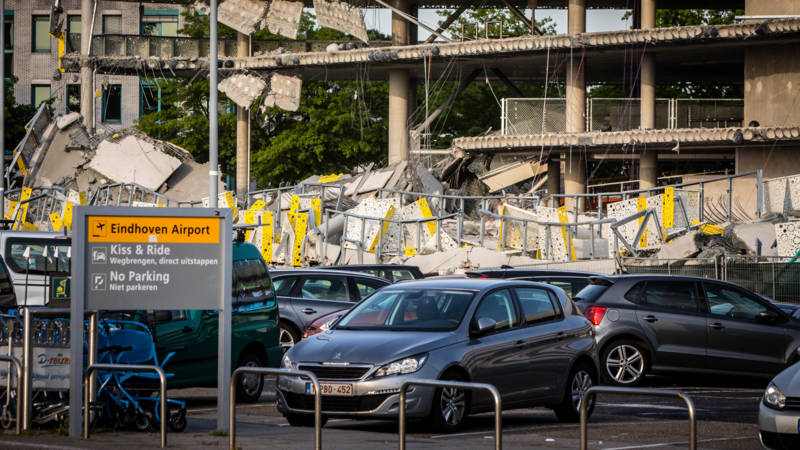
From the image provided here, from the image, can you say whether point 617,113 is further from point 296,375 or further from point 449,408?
point 296,375

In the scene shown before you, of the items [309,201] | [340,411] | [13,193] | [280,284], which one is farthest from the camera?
[13,193]

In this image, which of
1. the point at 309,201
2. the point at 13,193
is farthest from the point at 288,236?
the point at 13,193

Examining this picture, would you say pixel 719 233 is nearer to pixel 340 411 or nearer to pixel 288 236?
pixel 288 236

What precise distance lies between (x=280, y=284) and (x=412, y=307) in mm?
7058

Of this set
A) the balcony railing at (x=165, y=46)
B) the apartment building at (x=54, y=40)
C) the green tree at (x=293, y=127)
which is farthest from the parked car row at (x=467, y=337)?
the apartment building at (x=54, y=40)

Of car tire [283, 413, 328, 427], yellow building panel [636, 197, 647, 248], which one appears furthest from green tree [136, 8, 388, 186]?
car tire [283, 413, 328, 427]

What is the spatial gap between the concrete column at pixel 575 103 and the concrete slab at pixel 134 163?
1855 centimetres

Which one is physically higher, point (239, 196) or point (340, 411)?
point (239, 196)

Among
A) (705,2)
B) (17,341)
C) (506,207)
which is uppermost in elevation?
(705,2)

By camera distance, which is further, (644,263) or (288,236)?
(288,236)

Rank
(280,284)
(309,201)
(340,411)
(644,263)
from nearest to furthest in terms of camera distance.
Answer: (340,411) < (280,284) < (644,263) < (309,201)

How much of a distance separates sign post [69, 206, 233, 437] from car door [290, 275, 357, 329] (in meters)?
7.90

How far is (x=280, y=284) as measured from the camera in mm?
19844

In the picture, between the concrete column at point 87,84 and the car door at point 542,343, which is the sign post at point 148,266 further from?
the concrete column at point 87,84
